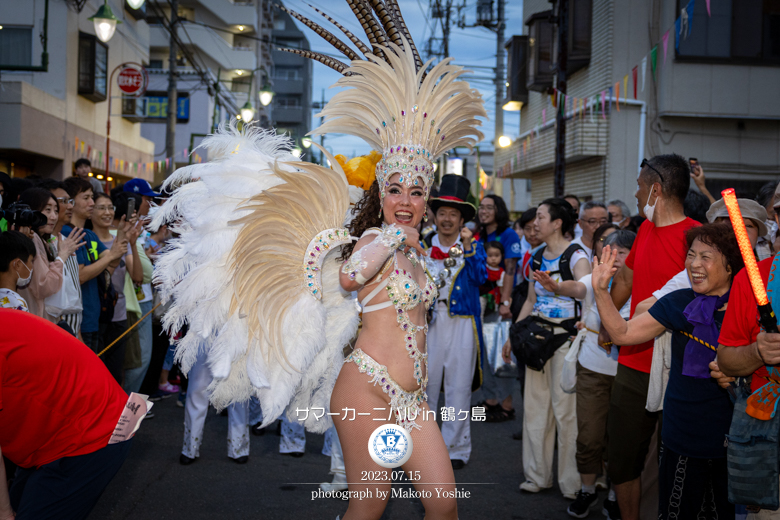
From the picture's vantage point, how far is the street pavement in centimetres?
424

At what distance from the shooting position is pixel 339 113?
3.32 m

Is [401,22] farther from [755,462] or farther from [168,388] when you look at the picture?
[168,388]

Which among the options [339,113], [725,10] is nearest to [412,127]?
[339,113]

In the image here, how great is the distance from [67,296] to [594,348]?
3.66 meters

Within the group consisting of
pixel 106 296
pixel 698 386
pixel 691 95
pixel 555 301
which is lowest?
pixel 698 386

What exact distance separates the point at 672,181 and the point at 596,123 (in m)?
10.9

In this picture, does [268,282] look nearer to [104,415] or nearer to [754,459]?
[104,415]

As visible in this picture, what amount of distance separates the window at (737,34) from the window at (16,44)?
14625 millimetres

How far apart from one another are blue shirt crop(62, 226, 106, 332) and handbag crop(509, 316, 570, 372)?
3413 mm

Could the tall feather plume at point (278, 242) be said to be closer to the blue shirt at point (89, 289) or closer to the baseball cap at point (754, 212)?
the baseball cap at point (754, 212)

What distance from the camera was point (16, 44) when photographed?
603 inches

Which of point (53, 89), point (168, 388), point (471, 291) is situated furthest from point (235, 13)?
point (471, 291)

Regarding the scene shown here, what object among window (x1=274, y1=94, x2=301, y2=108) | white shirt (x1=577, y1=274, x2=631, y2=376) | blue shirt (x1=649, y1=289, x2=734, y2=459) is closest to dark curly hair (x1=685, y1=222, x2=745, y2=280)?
blue shirt (x1=649, y1=289, x2=734, y2=459)

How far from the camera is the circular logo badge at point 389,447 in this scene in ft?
9.14
